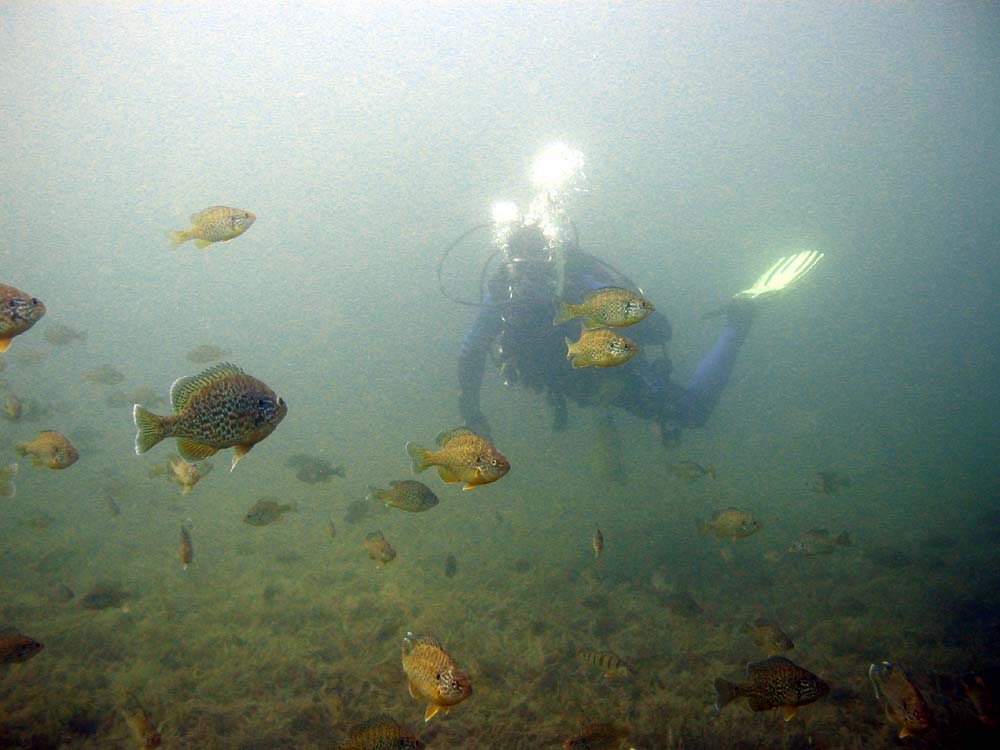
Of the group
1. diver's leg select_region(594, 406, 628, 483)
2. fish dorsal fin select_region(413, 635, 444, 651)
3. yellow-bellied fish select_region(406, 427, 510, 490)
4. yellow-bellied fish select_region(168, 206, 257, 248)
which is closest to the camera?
yellow-bellied fish select_region(406, 427, 510, 490)

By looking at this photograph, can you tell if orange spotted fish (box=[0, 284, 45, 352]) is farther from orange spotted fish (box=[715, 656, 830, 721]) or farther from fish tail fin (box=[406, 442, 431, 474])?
orange spotted fish (box=[715, 656, 830, 721])

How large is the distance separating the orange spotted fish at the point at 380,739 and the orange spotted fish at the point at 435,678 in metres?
0.19

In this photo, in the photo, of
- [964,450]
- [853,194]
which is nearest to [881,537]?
[964,450]

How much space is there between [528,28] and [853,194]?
103 m

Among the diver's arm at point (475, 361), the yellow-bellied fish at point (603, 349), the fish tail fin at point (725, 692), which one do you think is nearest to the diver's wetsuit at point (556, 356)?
the diver's arm at point (475, 361)

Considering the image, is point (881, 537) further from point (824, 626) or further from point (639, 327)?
point (639, 327)

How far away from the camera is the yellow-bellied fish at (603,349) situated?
142 inches

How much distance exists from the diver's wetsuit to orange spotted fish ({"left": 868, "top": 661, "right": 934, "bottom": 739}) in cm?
623

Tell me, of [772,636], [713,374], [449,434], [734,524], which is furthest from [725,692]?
[713,374]

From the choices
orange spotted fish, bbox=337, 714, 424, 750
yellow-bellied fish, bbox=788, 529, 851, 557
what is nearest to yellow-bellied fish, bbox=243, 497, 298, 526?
orange spotted fish, bbox=337, 714, 424, 750

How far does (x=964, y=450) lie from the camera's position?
3569cm

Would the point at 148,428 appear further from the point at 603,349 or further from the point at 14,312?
the point at 603,349

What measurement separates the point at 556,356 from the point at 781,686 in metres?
7.06

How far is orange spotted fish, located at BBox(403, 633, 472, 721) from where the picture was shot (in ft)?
9.10
